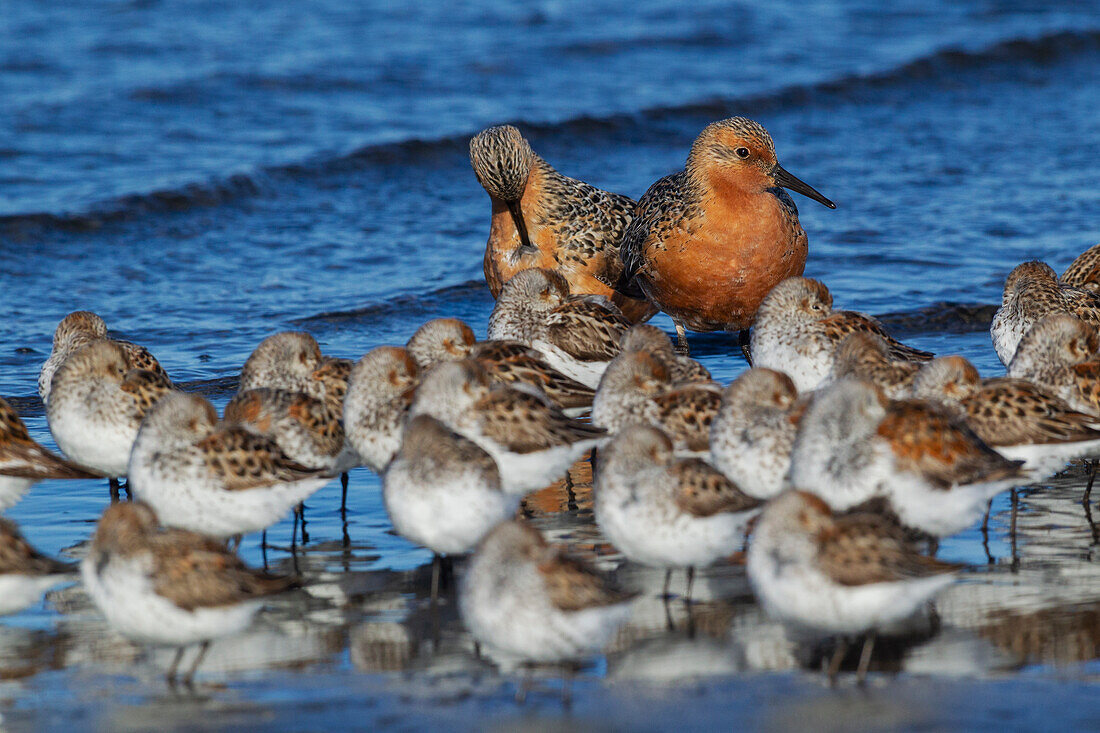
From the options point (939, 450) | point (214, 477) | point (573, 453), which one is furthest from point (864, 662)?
point (214, 477)

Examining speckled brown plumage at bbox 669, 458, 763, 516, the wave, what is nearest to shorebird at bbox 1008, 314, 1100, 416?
speckled brown plumage at bbox 669, 458, 763, 516

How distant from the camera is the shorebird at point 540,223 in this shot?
1345 cm

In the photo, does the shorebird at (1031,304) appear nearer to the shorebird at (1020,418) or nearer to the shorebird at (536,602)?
the shorebird at (1020,418)

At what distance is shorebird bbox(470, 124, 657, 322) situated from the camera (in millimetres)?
13453

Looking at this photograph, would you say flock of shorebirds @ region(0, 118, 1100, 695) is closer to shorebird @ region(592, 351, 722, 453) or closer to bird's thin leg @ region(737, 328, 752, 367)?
shorebird @ region(592, 351, 722, 453)

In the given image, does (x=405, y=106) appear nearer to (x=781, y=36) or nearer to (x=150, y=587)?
(x=781, y=36)

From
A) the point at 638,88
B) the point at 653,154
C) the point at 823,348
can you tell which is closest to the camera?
the point at 823,348

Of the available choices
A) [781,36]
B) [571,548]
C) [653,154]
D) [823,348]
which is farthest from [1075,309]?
[781,36]

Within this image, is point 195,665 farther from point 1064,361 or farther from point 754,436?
point 1064,361

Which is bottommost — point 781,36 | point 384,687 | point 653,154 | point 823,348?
point 384,687

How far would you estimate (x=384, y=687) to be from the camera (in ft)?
21.9

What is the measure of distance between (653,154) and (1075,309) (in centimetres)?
1300

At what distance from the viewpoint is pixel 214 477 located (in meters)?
7.71

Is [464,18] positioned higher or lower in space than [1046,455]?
higher
